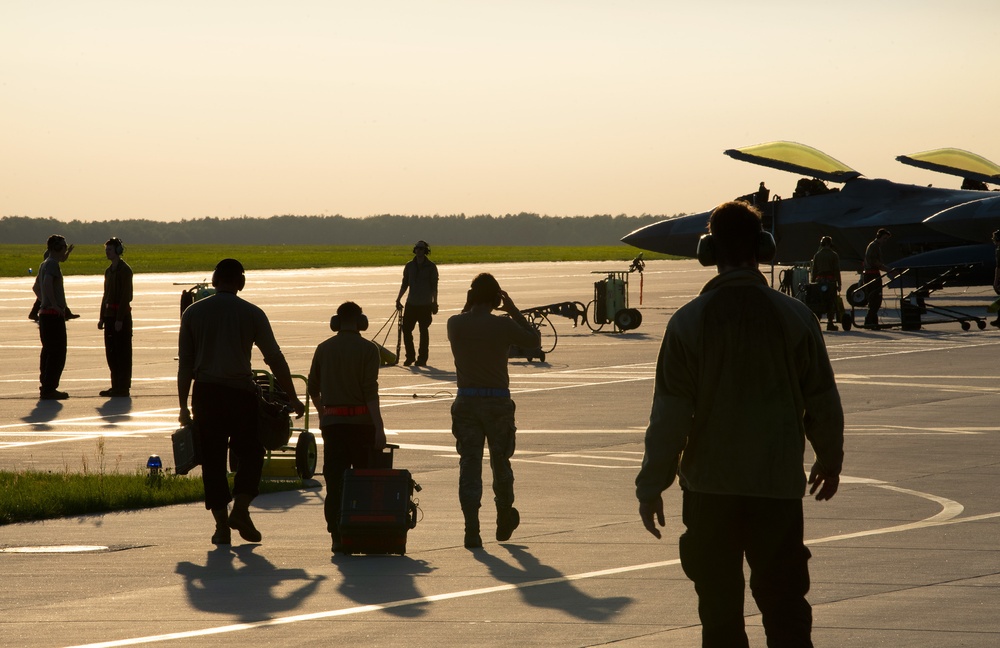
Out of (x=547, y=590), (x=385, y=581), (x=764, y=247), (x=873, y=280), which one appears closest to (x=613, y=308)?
(x=873, y=280)

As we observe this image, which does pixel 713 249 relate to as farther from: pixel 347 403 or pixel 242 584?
pixel 347 403

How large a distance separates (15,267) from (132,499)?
92.3m

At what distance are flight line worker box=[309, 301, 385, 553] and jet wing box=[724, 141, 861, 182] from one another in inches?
1397

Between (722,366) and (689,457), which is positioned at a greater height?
(722,366)

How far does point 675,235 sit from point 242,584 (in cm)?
3855

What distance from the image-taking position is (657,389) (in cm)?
521

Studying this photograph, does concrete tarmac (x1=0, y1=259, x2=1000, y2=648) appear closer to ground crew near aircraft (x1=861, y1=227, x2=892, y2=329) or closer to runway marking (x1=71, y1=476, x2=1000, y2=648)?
runway marking (x1=71, y1=476, x2=1000, y2=648)

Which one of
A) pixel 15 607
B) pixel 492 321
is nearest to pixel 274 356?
→ pixel 492 321

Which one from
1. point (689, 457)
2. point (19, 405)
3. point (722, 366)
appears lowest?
point (19, 405)

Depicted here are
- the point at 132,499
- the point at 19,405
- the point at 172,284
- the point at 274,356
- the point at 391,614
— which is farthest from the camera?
the point at 172,284

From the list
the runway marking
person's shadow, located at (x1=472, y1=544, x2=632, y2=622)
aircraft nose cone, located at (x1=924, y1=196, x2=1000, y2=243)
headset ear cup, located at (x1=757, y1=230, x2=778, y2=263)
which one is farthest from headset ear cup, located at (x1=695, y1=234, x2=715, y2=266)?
aircraft nose cone, located at (x1=924, y1=196, x2=1000, y2=243)

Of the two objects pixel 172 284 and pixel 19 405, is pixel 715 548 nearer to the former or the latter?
pixel 19 405

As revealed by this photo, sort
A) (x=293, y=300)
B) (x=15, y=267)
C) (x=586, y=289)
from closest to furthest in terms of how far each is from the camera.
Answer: (x=293, y=300)
(x=586, y=289)
(x=15, y=267)

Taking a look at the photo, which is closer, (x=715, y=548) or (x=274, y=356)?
(x=715, y=548)
